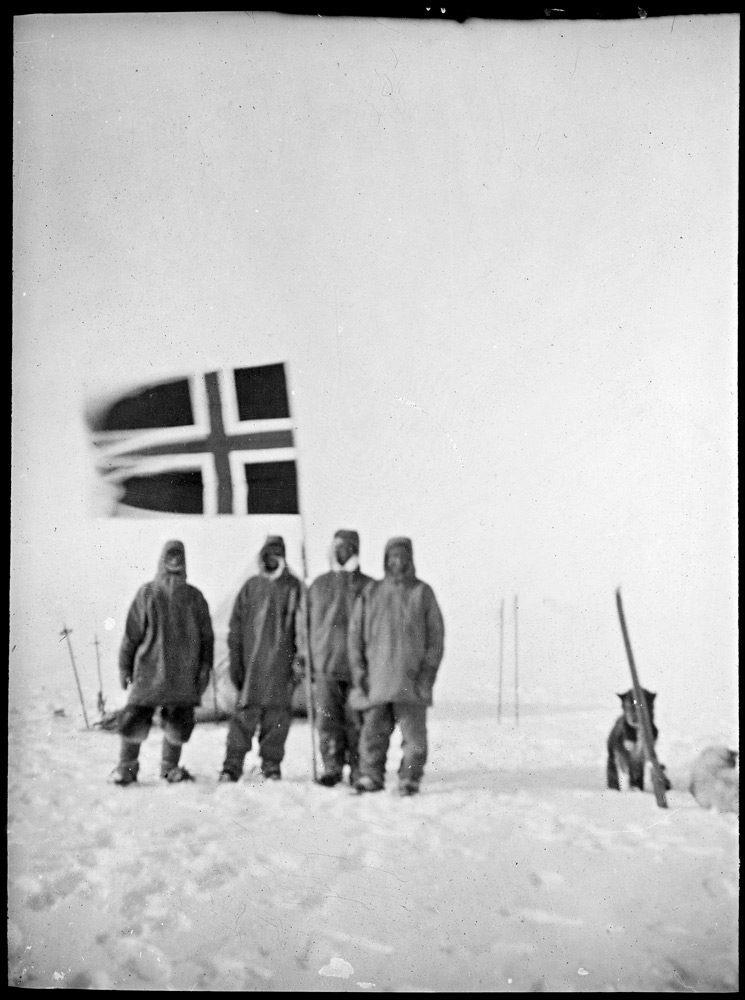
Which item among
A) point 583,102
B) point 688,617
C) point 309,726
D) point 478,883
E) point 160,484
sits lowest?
point 478,883

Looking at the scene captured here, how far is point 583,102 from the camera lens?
1.63m

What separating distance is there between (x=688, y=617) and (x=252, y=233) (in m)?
1.13

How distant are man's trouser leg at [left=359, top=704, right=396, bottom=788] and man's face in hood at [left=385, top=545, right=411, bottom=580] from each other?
25cm

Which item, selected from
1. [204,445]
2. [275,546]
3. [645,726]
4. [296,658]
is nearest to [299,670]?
[296,658]

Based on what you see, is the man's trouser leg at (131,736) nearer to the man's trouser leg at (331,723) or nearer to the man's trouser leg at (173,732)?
the man's trouser leg at (173,732)

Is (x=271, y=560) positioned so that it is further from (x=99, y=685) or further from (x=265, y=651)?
(x=99, y=685)

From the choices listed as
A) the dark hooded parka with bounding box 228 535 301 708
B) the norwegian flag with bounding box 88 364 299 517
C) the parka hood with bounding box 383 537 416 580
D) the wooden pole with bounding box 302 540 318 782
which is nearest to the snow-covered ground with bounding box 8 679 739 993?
the wooden pole with bounding box 302 540 318 782

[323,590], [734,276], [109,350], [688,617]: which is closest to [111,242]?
[109,350]

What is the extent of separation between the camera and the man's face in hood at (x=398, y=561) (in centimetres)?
161

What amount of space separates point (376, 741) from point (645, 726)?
511 mm

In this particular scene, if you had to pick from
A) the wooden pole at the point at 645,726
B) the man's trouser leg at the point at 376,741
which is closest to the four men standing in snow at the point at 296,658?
the man's trouser leg at the point at 376,741

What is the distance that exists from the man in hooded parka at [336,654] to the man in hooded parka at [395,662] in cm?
2

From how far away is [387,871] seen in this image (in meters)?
1.54

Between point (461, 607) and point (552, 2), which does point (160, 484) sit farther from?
point (552, 2)
